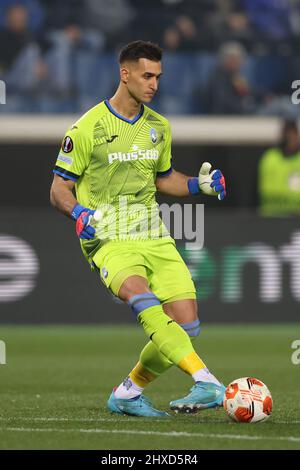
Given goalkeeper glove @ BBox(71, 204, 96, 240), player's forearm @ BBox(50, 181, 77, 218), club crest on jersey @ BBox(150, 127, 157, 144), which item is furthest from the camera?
club crest on jersey @ BBox(150, 127, 157, 144)

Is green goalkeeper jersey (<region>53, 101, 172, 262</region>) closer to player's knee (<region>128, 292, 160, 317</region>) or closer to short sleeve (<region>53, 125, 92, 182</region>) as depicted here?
short sleeve (<region>53, 125, 92, 182</region>)

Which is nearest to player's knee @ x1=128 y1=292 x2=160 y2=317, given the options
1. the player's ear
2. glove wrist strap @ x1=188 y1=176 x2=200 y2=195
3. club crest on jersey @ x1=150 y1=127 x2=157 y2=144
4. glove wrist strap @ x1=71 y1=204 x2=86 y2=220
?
glove wrist strap @ x1=71 y1=204 x2=86 y2=220

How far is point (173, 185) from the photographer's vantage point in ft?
26.9

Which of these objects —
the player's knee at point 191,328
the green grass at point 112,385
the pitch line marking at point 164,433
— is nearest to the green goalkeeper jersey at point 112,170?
the player's knee at point 191,328

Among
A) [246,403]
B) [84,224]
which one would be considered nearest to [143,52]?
[84,224]

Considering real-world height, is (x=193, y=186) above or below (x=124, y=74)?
below

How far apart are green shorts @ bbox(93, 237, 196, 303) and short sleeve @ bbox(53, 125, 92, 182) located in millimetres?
533

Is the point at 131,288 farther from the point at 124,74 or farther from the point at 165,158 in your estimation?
the point at 124,74

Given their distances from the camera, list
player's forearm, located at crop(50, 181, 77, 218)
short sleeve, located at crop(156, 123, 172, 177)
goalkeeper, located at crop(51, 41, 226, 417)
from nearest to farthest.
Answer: player's forearm, located at crop(50, 181, 77, 218) < goalkeeper, located at crop(51, 41, 226, 417) < short sleeve, located at crop(156, 123, 172, 177)

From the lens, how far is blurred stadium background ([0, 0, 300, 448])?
15.5 meters

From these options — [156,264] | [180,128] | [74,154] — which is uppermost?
[74,154]

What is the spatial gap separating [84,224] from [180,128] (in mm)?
10445

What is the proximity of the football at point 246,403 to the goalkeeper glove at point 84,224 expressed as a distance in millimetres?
1266

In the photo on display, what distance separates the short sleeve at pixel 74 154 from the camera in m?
7.67
